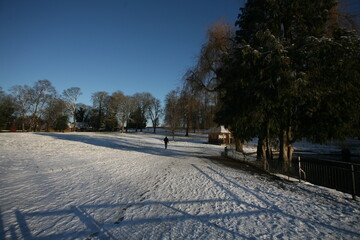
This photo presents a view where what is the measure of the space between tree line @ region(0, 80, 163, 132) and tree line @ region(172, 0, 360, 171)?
144ft

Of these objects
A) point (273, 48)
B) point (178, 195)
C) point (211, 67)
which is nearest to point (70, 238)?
point (178, 195)

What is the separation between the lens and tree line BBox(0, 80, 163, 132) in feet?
129

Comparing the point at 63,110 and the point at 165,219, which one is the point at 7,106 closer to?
the point at 63,110

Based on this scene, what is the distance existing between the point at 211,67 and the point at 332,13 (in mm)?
8274

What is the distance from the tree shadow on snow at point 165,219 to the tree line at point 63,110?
42830 mm

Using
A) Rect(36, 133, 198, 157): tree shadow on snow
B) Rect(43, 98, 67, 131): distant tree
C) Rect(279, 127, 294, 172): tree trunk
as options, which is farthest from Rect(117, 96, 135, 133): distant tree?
Rect(279, 127, 294, 172): tree trunk

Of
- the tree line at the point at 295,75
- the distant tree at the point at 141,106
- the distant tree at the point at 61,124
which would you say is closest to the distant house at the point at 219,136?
the tree line at the point at 295,75

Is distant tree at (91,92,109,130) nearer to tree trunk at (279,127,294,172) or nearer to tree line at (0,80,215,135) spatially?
tree line at (0,80,215,135)

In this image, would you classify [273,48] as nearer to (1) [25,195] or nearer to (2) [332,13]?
(2) [332,13]

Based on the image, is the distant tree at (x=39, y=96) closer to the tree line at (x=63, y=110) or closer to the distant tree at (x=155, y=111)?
the tree line at (x=63, y=110)

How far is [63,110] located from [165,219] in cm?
5633

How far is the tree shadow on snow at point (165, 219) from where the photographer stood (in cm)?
329

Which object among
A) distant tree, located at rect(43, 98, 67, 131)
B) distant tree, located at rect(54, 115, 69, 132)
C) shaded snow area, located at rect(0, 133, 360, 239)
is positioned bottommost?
shaded snow area, located at rect(0, 133, 360, 239)

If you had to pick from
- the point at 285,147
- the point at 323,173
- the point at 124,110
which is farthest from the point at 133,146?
the point at 124,110
